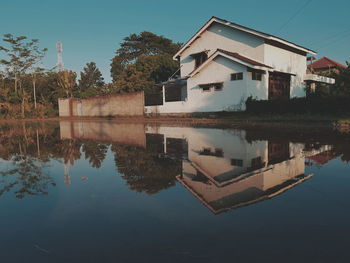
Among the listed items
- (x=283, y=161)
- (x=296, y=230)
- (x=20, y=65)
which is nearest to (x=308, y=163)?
(x=283, y=161)

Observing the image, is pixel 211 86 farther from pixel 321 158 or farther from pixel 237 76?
pixel 321 158

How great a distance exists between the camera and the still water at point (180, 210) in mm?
1946

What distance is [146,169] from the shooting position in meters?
4.73

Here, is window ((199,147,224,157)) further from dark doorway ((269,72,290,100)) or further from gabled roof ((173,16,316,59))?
gabled roof ((173,16,316,59))

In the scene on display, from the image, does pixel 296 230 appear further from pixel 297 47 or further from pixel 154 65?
pixel 154 65

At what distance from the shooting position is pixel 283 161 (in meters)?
4.89

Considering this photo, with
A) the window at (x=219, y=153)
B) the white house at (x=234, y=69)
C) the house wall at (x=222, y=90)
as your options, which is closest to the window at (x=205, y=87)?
the white house at (x=234, y=69)

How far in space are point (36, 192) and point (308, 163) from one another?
499 cm

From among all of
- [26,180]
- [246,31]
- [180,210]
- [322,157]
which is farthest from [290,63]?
[26,180]

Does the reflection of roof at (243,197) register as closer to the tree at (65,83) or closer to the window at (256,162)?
the window at (256,162)

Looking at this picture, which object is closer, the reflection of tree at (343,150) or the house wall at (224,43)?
the reflection of tree at (343,150)

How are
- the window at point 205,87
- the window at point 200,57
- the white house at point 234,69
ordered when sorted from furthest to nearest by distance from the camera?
the window at point 200,57 → the window at point 205,87 → the white house at point 234,69

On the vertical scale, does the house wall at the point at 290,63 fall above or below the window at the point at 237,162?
above

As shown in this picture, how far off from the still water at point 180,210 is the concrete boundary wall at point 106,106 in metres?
20.0
